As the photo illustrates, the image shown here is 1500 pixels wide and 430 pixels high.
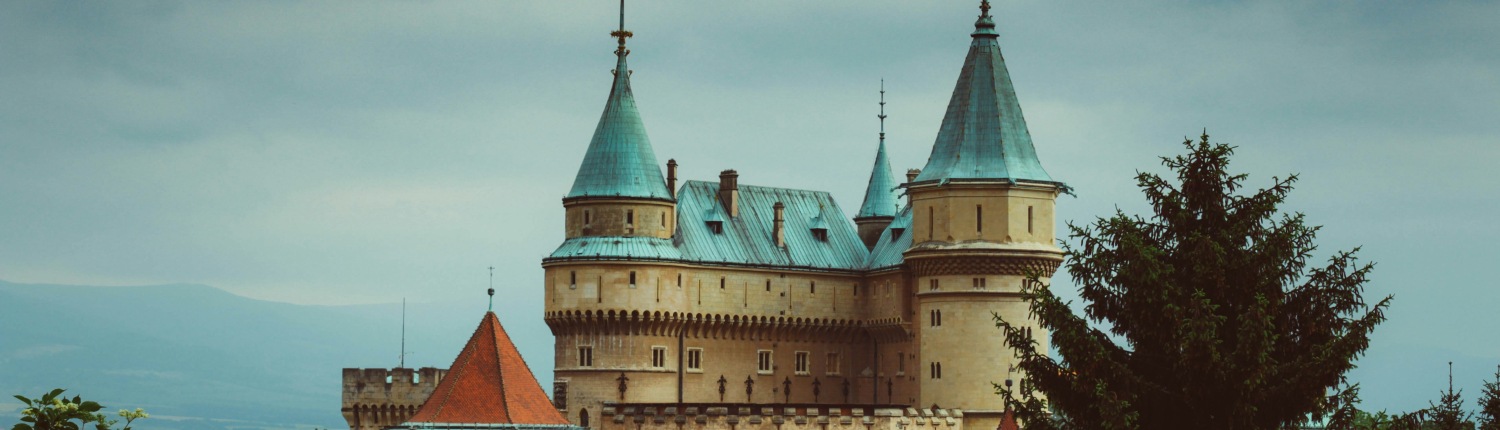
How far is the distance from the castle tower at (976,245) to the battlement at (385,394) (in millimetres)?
21172

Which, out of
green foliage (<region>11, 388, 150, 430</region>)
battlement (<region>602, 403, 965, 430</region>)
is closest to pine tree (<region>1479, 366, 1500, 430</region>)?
battlement (<region>602, 403, 965, 430</region>)

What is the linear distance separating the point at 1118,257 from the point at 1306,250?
13.2 ft

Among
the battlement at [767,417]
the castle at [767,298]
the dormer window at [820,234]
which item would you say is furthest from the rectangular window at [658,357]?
the dormer window at [820,234]

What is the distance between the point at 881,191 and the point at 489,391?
1386 inches

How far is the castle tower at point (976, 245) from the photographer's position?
9288 cm

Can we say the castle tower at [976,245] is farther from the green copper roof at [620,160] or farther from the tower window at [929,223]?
the green copper roof at [620,160]

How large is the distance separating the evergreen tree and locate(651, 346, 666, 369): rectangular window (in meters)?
45.0

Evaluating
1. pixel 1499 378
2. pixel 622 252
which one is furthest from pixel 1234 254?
pixel 622 252

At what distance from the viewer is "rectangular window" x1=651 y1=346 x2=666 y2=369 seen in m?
95.0

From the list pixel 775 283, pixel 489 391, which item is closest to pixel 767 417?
pixel 775 283

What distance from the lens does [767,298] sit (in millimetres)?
100000

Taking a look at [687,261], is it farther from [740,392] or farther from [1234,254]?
[1234,254]

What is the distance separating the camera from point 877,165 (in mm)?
108062

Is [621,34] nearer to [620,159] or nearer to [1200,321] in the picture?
[620,159]
